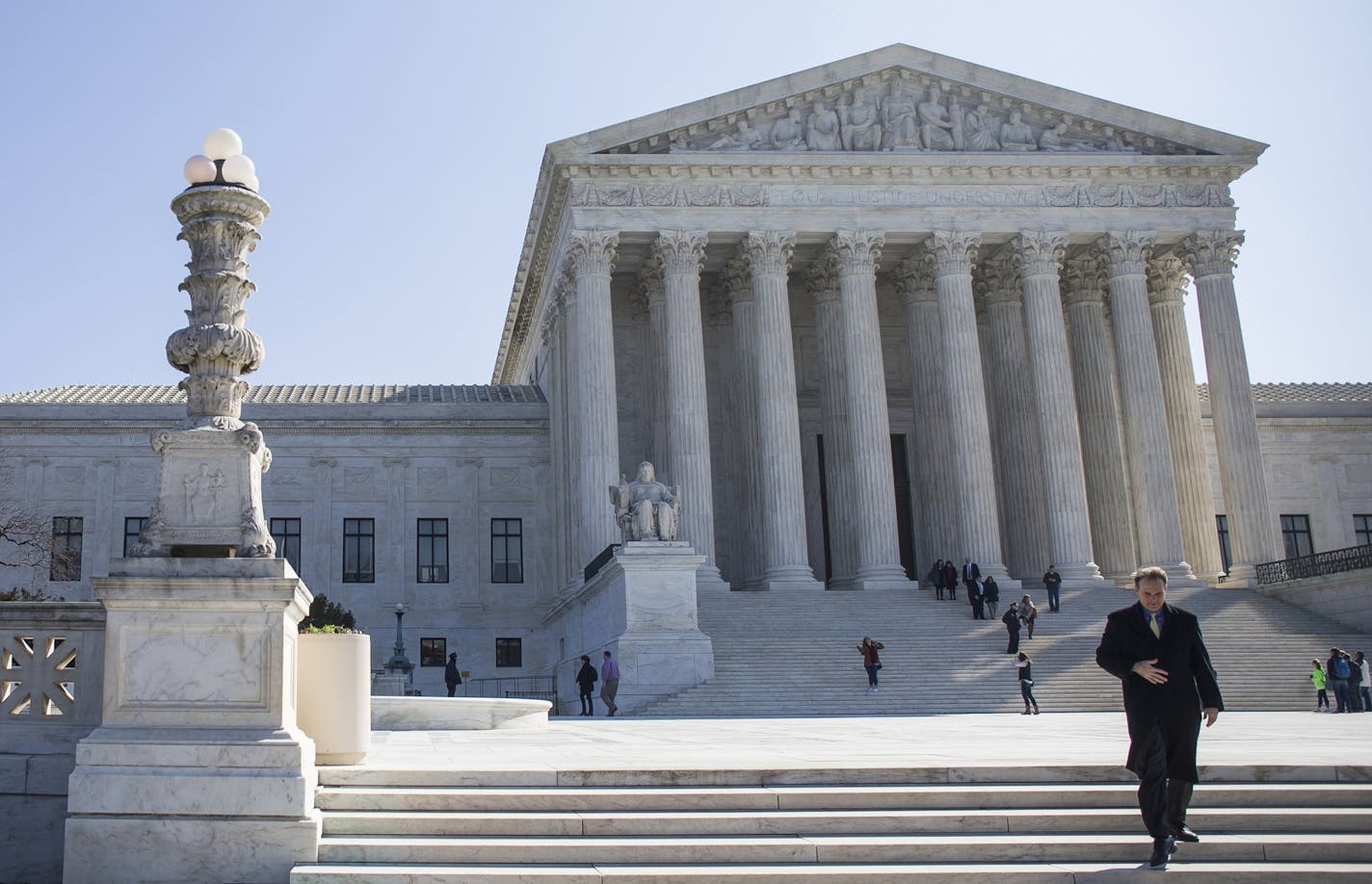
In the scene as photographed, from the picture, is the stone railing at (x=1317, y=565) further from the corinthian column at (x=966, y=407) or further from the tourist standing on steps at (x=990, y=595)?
the tourist standing on steps at (x=990, y=595)

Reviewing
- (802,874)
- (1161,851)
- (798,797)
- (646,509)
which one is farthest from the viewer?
(646,509)

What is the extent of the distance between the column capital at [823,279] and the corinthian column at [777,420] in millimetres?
2258

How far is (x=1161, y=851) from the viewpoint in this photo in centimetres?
950

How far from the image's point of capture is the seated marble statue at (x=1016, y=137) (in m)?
45.8

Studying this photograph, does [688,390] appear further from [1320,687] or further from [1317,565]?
[1320,687]

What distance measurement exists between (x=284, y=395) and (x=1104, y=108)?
3291 centimetres

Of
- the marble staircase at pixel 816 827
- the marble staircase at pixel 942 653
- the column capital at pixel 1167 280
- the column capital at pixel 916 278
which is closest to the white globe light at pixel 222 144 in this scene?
the marble staircase at pixel 816 827

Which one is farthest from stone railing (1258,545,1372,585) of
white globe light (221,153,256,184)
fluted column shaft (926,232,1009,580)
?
white globe light (221,153,256,184)

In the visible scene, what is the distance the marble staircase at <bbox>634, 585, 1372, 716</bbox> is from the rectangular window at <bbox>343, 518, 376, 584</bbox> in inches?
638

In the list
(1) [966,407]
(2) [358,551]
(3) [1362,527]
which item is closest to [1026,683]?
(1) [966,407]

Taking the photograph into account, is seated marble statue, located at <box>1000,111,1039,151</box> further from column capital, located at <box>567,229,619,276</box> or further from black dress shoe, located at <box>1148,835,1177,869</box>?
black dress shoe, located at <box>1148,835,1177,869</box>

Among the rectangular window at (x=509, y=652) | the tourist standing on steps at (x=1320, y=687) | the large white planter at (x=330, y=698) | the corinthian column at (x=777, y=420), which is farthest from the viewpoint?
the rectangular window at (x=509, y=652)

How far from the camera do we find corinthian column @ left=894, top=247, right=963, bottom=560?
46.7 metres

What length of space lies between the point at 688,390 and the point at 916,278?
10.4 metres
